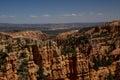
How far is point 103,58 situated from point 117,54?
13.7 feet

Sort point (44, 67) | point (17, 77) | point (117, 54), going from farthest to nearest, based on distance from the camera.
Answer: point (117, 54) → point (44, 67) → point (17, 77)

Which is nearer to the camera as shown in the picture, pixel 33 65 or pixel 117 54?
pixel 33 65

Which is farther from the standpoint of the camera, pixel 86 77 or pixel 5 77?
pixel 86 77

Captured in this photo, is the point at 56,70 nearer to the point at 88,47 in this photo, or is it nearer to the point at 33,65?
the point at 33,65

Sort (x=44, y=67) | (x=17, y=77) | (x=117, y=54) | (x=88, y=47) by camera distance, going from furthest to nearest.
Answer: (x=88, y=47), (x=117, y=54), (x=44, y=67), (x=17, y=77)

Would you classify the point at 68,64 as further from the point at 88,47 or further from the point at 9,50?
the point at 88,47

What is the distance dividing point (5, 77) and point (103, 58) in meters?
48.4

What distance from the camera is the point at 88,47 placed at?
115000 millimetres

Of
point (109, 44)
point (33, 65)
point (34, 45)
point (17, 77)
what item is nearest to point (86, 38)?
point (109, 44)

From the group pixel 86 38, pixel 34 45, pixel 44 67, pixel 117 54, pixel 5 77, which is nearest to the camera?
pixel 5 77

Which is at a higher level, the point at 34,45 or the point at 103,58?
the point at 34,45

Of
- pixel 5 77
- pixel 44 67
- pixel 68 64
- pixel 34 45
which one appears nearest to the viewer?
pixel 5 77

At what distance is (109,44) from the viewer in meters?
117

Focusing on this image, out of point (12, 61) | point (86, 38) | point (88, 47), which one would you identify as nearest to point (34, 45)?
point (12, 61)
